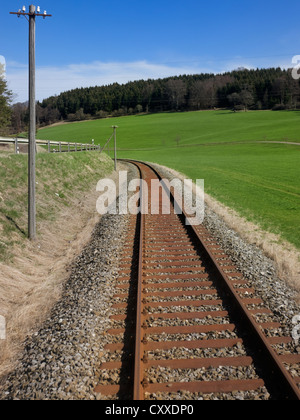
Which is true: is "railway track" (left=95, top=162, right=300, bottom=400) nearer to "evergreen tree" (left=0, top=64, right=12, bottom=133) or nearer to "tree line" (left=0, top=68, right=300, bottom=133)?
"evergreen tree" (left=0, top=64, right=12, bottom=133)

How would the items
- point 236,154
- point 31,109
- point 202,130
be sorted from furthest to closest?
point 202,130, point 236,154, point 31,109

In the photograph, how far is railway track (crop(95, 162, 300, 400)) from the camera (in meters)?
4.24

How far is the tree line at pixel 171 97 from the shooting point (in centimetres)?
14988

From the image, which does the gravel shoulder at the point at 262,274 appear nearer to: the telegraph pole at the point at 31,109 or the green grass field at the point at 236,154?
the green grass field at the point at 236,154

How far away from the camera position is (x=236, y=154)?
65000 mm

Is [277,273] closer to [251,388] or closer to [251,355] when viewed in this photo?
[251,355]

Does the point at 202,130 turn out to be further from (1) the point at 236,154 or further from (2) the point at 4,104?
(2) the point at 4,104

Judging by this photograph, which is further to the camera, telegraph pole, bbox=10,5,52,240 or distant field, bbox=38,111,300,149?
distant field, bbox=38,111,300,149

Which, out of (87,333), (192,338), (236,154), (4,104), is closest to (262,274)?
(192,338)

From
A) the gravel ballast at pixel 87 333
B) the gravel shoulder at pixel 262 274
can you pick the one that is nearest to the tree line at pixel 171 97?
the gravel shoulder at pixel 262 274

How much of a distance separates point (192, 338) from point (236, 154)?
208 feet

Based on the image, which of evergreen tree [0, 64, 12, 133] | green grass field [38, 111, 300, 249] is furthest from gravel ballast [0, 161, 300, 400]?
evergreen tree [0, 64, 12, 133]

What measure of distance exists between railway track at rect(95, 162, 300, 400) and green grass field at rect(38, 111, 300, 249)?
587 centimetres

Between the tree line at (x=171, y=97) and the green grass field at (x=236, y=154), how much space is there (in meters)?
18.0
